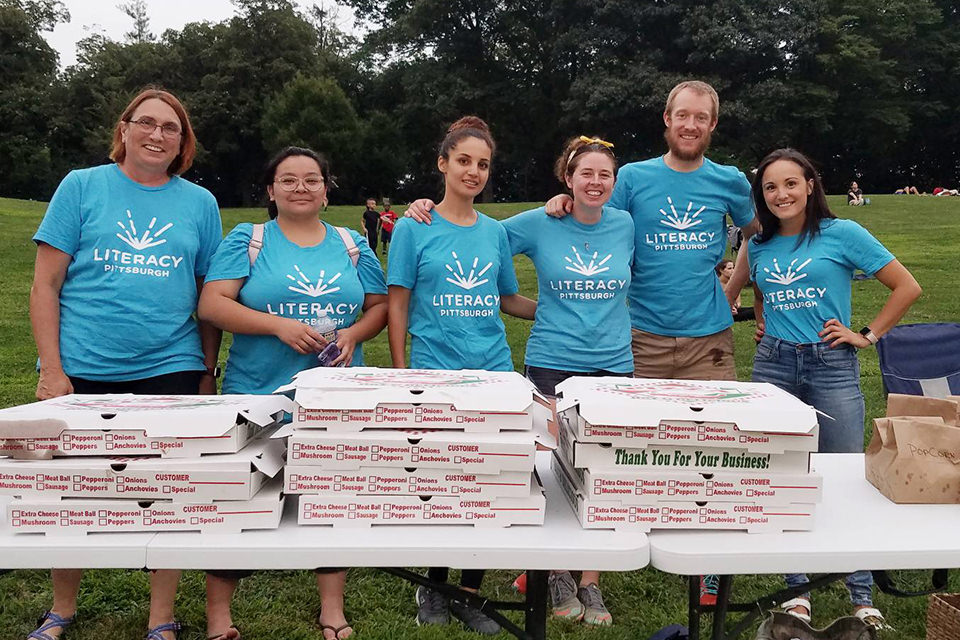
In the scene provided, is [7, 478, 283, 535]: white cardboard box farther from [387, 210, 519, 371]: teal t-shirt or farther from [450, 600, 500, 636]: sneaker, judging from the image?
[450, 600, 500, 636]: sneaker

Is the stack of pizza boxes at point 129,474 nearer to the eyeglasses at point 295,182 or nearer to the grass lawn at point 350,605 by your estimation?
the eyeglasses at point 295,182

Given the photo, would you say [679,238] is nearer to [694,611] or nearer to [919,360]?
[919,360]

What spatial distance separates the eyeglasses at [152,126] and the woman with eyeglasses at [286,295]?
1.15 ft

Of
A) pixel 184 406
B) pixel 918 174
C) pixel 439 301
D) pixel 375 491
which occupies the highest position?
pixel 918 174

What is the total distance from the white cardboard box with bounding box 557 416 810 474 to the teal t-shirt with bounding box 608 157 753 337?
4.72 ft

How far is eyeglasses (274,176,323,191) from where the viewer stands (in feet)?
8.44

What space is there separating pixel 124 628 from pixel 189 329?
53.1 inches

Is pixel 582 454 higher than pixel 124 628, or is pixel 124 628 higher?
pixel 582 454

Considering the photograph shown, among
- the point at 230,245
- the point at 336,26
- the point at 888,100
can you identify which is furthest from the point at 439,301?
the point at 336,26

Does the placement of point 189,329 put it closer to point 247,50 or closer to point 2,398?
point 2,398

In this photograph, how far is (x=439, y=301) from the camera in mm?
2643

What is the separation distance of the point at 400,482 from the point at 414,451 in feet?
0.27

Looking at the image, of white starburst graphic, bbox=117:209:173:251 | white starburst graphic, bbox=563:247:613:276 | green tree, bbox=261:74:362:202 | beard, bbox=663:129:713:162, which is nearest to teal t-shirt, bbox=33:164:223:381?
white starburst graphic, bbox=117:209:173:251

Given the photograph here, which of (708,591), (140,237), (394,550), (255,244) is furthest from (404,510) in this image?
(708,591)
